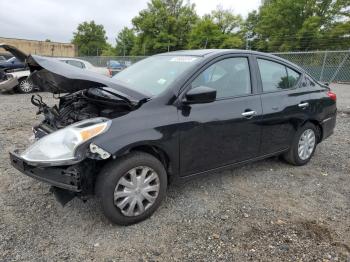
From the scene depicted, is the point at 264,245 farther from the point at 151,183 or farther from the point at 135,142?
the point at 135,142

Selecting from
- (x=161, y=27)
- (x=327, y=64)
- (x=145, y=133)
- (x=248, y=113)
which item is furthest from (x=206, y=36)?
(x=145, y=133)

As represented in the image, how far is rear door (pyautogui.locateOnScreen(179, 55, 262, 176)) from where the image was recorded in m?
3.15

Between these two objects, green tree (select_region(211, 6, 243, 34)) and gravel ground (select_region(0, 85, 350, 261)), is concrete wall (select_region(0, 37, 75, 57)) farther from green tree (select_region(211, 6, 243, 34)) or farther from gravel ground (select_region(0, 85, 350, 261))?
gravel ground (select_region(0, 85, 350, 261))

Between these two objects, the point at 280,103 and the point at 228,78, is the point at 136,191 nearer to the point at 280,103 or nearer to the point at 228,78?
the point at 228,78

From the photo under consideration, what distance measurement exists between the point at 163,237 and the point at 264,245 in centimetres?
87

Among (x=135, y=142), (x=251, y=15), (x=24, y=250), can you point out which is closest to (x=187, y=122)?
(x=135, y=142)

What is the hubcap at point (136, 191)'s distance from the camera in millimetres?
2775

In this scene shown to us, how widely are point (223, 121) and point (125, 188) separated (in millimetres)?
1253

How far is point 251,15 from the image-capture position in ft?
169

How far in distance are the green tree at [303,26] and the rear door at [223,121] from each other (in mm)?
35694

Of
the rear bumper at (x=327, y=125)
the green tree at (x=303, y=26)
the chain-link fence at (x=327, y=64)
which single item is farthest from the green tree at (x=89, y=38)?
the rear bumper at (x=327, y=125)

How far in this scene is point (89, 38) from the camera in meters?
77.1

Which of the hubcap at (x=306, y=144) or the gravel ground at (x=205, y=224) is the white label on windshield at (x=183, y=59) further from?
the hubcap at (x=306, y=144)

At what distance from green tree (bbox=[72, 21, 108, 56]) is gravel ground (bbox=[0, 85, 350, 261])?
251 feet
